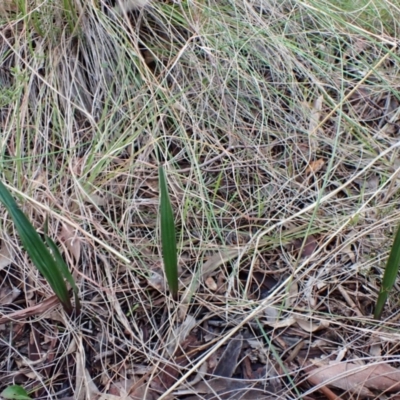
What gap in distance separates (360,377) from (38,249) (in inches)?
25.2

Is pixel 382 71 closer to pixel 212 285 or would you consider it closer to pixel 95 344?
pixel 212 285

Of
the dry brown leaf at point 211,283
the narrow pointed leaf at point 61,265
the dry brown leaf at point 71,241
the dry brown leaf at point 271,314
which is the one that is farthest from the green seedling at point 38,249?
the dry brown leaf at point 271,314

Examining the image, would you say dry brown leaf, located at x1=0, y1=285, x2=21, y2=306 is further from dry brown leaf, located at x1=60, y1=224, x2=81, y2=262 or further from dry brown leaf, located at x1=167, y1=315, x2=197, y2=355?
dry brown leaf, located at x1=167, y1=315, x2=197, y2=355

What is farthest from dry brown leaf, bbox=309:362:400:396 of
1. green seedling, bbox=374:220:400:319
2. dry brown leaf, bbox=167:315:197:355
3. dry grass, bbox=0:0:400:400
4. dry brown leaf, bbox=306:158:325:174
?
dry brown leaf, bbox=306:158:325:174

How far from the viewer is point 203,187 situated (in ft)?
3.96

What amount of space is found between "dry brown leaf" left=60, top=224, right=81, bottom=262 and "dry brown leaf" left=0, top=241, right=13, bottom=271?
12cm

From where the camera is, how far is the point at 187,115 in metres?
1.32

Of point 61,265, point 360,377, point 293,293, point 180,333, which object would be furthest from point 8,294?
point 360,377

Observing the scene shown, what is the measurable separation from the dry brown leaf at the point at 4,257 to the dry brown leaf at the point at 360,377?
681mm

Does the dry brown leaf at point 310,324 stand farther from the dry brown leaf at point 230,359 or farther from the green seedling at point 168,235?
the green seedling at point 168,235

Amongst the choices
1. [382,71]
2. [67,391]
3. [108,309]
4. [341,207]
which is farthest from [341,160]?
[67,391]

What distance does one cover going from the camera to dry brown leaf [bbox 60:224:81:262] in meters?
1.14

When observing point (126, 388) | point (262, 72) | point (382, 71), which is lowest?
point (126, 388)

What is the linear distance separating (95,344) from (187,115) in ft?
1.95
